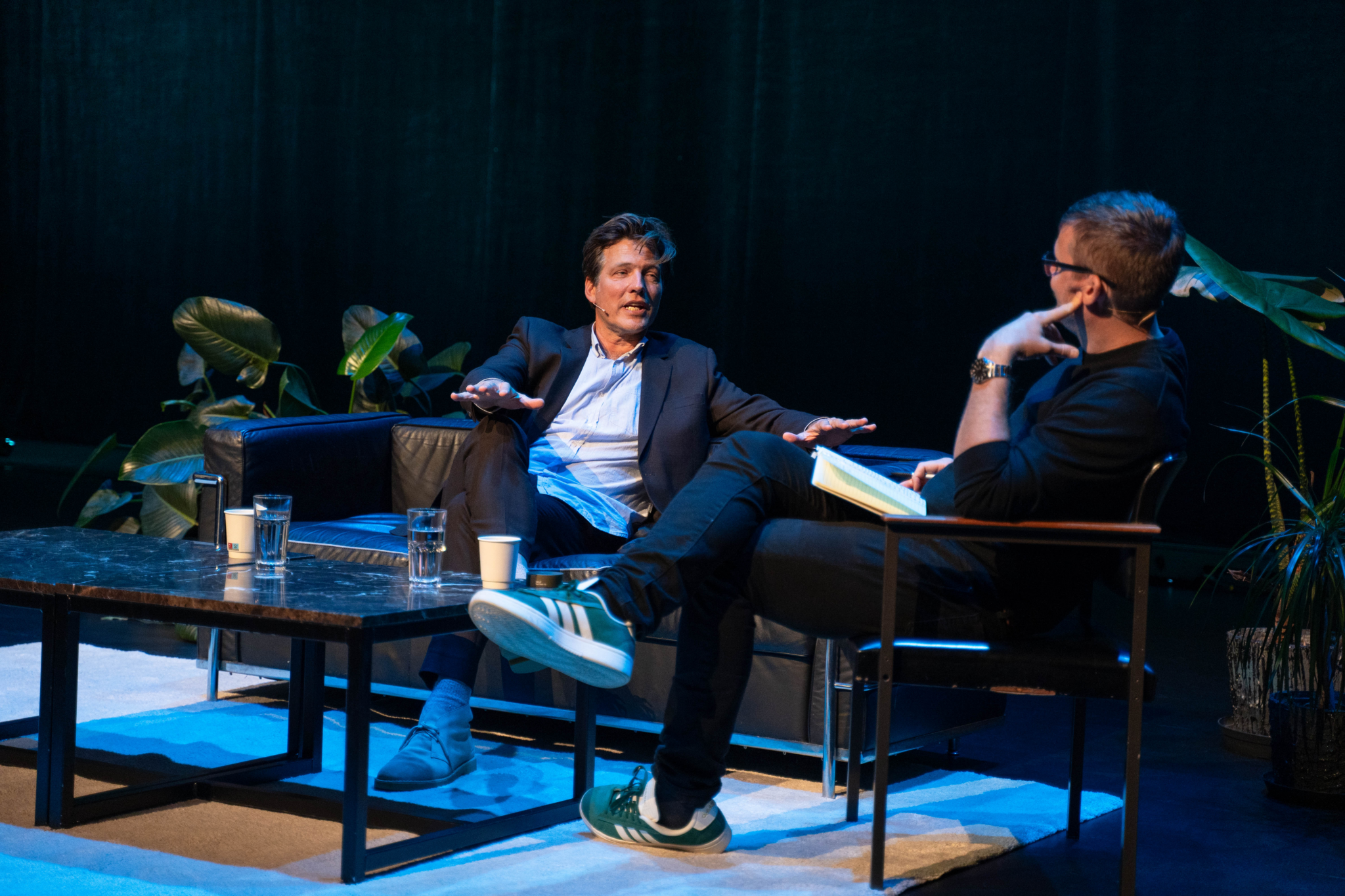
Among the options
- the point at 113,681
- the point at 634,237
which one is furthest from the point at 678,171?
the point at 113,681

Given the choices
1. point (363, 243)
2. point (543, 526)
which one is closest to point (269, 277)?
point (363, 243)

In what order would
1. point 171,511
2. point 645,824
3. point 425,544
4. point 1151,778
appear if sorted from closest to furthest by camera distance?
1. point 645,824
2. point 425,544
3. point 1151,778
4. point 171,511

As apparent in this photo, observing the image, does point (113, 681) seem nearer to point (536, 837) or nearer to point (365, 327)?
point (365, 327)

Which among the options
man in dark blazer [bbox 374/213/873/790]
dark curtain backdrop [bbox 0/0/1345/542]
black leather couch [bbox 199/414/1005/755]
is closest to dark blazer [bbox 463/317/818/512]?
man in dark blazer [bbox 374/213/873/790]

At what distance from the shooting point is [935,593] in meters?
2.20

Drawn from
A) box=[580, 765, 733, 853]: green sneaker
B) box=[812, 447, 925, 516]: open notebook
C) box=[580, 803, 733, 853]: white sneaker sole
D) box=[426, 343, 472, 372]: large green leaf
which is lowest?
box=[580, 803, 733, 853]: white sneaker sole

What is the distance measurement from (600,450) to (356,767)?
1279mm

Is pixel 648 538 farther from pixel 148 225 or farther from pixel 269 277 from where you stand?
pixel 148 225

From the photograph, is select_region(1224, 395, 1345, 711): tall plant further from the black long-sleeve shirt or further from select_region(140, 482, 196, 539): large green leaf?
select_region(140, 482, 196, 539): large green leaf

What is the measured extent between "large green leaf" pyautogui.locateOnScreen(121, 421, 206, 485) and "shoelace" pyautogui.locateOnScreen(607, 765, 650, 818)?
1.99 meters

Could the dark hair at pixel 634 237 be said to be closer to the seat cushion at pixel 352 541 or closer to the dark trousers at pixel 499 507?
the dark trousers at pixel 499 507

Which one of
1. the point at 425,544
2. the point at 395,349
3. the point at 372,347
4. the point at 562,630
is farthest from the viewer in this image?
the point at 395,349

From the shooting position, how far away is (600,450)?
10.7 ft

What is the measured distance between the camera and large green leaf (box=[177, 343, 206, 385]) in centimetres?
434
